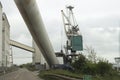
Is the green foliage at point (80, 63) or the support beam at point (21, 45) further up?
the support beam at point (21, 45)

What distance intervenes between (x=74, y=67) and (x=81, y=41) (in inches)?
642

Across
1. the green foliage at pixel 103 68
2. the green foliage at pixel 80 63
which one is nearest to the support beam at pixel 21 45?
the green foliage at pixel 80 63

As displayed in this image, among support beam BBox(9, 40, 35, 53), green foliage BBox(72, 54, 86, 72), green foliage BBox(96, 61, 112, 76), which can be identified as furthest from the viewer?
support beam BBox(9, 40, 35, 53)

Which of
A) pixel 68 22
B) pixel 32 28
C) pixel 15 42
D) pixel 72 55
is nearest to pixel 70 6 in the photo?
pixel 68 22

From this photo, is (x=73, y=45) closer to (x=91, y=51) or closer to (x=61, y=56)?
(x=61, y=56)

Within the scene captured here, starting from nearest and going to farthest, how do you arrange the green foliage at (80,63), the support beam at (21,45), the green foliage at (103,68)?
the green foliage at (103,68) < the green foliage at (80,63) < the support beam at (21,45)

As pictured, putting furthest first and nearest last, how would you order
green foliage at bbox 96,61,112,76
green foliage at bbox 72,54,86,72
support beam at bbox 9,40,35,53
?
support beam at bbox 9,40,35,53 → green foliage at bbox 72,54,86,72 → green foliage at bbox 96,61,112,76

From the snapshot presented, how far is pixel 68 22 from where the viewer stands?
4601 inches

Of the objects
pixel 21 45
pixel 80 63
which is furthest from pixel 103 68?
pixel 21 45

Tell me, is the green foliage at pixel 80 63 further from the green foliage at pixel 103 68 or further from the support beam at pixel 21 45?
the support beam at pixel 21 45

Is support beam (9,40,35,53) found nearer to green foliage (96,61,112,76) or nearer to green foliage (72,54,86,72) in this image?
green foliage (72,54,86,72)


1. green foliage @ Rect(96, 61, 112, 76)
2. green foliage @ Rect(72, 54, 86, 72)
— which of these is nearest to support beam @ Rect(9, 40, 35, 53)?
green foliage @ Rect(72, 54, 86, 72)

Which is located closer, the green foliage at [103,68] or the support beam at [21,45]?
the green foliage at [103,68]

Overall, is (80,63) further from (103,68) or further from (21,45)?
(21,45)
